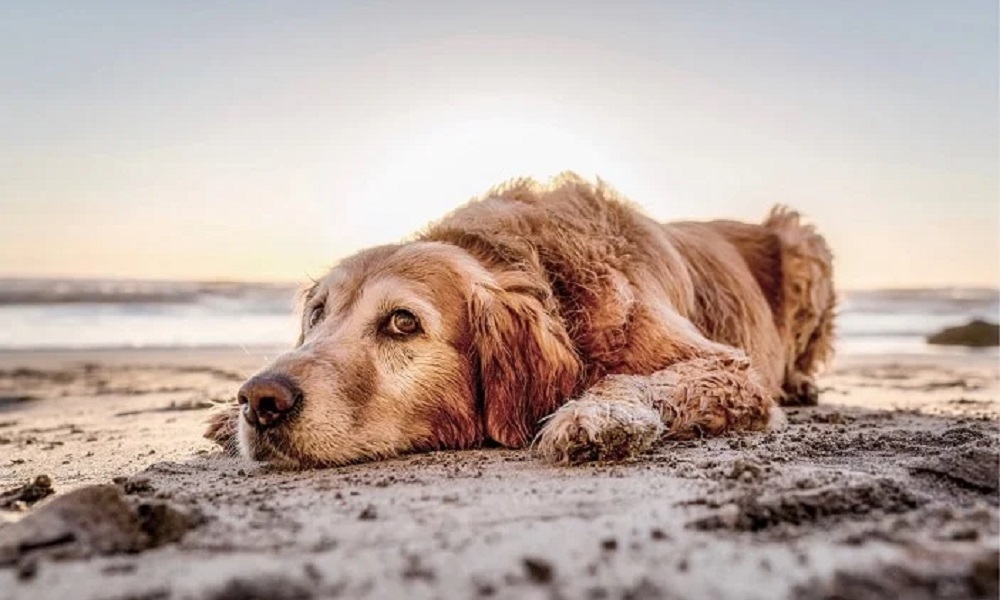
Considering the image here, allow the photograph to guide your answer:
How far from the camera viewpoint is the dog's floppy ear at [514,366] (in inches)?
152

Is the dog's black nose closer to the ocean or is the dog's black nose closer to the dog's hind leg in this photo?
the dog's hind leg

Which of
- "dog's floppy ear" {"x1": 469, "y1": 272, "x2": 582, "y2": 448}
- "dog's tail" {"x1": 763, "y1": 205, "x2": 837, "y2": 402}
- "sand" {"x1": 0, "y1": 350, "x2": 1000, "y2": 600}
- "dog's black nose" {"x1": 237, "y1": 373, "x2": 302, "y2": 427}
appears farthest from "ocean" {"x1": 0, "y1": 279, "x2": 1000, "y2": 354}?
"sand" {"x1": 0, "y1": 350, "x2": 1000, "y2": 600}

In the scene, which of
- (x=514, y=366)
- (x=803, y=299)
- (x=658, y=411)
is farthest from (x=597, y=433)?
(x=803, y=299)

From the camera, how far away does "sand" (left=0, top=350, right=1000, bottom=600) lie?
1.71m

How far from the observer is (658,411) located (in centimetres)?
378

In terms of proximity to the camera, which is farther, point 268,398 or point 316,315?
point 316,315

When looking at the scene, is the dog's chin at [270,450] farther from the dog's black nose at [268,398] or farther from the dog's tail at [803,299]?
the dog's tail at [803,299]

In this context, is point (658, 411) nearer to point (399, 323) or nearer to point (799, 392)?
point (399, 323)

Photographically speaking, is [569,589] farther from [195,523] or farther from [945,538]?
[195,523]

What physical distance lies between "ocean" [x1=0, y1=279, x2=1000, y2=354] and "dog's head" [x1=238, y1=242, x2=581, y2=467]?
1234 mm

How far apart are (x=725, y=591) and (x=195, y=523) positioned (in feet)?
4.12

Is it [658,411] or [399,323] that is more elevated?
[399,323]

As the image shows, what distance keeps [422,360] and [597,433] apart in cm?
84

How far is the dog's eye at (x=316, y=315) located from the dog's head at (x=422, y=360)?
0.20ft
